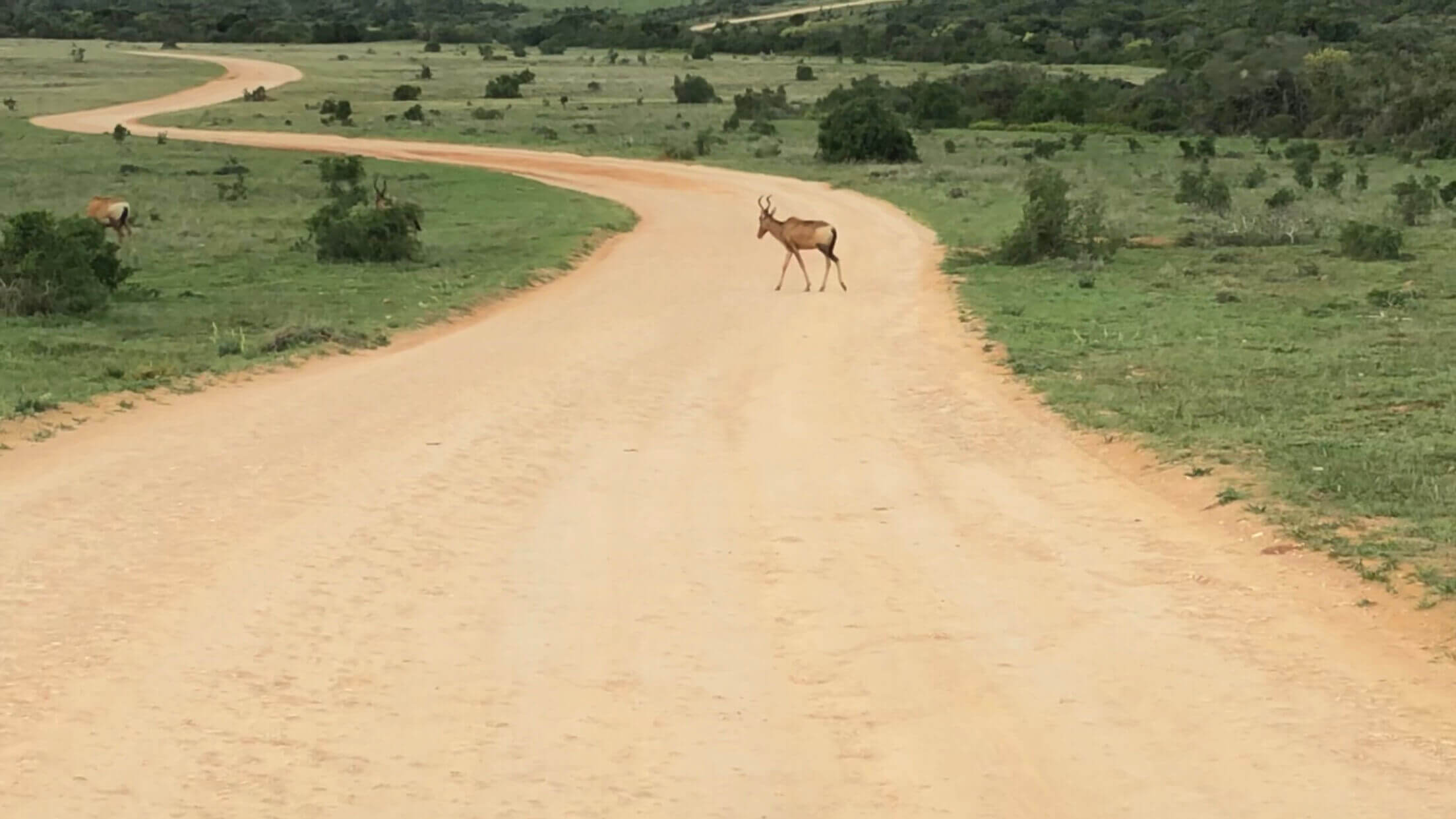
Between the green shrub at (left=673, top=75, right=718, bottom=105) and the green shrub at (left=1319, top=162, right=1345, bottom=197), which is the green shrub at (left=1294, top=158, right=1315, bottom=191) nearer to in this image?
the green shrub at (left=1319, top=162, right=1345, bottom=197)

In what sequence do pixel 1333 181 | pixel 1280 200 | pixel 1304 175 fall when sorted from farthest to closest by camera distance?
1. pixel 1304 175
2. pixel 1333 181
3. pixel 1280 200

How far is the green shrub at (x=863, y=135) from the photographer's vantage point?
41.9 meters

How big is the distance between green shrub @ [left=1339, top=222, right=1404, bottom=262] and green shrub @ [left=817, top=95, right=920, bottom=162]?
20.5m

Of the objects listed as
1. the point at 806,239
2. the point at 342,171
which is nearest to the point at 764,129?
the point at 342,171

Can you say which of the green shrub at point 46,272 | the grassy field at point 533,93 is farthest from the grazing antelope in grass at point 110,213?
the grassy field at point 533,93

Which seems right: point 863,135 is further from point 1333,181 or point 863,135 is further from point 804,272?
point 804,272

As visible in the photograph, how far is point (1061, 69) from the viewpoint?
85.5 metres

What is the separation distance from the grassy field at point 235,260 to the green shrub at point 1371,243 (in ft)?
31.9

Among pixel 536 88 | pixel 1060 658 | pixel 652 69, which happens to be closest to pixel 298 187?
pixel 1060 658

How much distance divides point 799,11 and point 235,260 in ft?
418

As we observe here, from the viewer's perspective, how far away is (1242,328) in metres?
16.1

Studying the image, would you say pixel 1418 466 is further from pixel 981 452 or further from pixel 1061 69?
pixel 1061 69

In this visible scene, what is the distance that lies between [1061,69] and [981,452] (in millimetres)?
77585

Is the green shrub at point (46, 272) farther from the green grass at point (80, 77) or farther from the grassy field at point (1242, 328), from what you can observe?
the green grass at point (80, 77)
